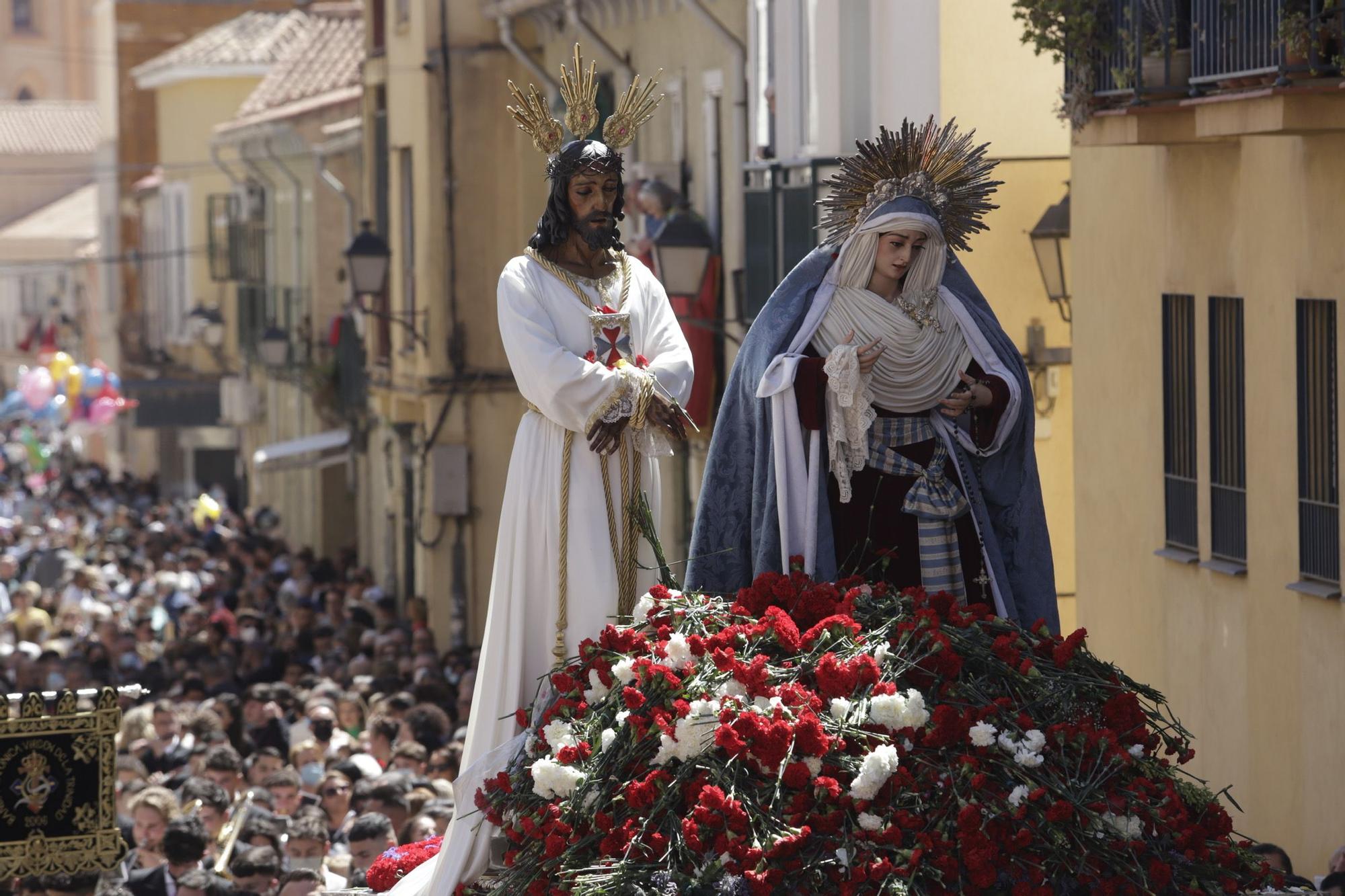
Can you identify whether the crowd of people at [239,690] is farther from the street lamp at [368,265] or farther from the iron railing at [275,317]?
the street lamp at [368,265]

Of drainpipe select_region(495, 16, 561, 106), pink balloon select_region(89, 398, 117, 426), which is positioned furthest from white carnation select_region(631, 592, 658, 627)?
pink balloon select_region(89, 398, 117, 426)

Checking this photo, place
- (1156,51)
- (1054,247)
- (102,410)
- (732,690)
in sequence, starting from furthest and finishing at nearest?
(102,410), (1054,247), (1156,51), (732,690)

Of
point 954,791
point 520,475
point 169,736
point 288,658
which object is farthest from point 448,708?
point 954,791

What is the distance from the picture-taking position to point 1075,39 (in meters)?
10.8

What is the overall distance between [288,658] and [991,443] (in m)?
12.5

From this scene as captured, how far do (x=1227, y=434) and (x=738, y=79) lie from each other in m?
6.22

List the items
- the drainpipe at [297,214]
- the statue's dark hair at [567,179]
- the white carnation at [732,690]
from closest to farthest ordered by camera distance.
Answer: the white carnation at [732,690] → the statue's dark hair at [567,179] → the drainpipe at [297,214]

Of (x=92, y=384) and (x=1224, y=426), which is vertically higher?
(x=92, y=384)

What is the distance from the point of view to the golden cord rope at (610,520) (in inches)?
274

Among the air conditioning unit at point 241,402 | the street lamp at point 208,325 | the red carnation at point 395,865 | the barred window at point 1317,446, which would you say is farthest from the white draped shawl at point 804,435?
the street lamp at point 208,325

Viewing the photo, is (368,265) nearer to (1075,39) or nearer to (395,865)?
(1075,39)

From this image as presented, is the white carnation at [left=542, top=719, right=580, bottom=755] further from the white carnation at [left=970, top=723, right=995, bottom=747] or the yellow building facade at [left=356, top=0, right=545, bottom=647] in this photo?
the yellow building facade at [left=356, top=0, right=545, bottom=647]

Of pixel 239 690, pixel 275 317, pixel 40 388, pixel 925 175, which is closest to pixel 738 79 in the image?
pixel 239 690

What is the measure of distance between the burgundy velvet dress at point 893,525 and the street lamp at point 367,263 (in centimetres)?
A: 1516
